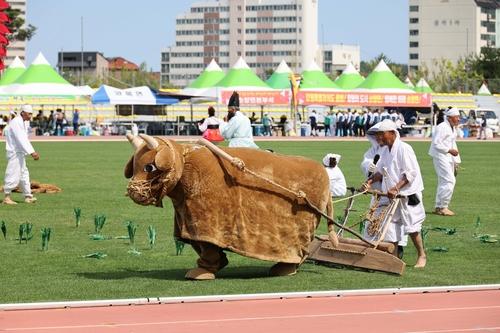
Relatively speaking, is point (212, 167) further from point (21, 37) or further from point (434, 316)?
point (21, 37)

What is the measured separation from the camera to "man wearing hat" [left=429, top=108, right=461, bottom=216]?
20984mm

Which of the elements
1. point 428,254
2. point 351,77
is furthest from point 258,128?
point 428,254

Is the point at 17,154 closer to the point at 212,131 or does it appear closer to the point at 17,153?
the point at 17,153

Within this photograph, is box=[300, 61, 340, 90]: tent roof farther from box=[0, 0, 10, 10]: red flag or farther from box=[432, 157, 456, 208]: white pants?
box=[0, 0, 10, 10]: red flag

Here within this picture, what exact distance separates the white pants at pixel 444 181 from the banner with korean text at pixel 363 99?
47.5 meters

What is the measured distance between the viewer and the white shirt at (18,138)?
2288cm

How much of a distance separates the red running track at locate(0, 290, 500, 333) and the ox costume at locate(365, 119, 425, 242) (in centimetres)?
248

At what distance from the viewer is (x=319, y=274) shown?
44.0 ft

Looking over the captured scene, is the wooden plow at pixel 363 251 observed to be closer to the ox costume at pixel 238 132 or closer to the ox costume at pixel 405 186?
the ox costume at pixel 405 186

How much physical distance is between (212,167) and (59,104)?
2710 inches

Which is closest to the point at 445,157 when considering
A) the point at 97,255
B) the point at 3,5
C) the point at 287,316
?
the point at 97,255

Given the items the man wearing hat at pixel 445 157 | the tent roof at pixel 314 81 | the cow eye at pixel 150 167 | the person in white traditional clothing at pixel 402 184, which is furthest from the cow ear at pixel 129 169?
the tent roof at pixel 314 81

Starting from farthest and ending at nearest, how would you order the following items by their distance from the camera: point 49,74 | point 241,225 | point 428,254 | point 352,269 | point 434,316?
point 49,74
point 428,254
point 352,269
point 241,225
point 434,316

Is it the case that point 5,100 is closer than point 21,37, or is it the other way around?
point 5,100
